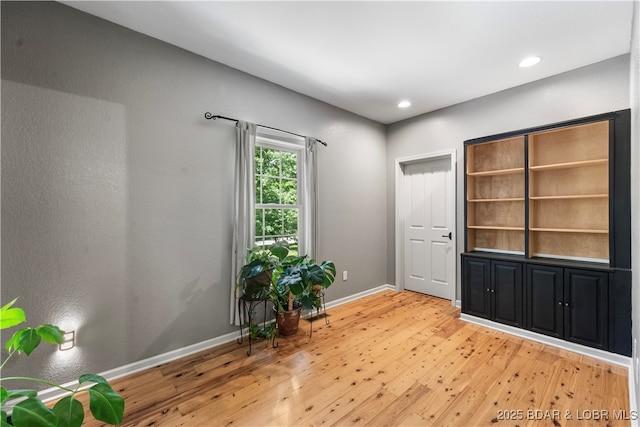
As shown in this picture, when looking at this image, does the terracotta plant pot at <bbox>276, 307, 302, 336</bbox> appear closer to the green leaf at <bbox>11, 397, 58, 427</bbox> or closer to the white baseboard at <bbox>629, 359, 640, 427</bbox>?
the green leaf at <bbox>11, 397, 58, 427</bbox>

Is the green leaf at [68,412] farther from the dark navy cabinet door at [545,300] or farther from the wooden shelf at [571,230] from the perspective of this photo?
the wooden shelf at [571,230]

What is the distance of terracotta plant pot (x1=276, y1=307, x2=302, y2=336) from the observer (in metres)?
2.91

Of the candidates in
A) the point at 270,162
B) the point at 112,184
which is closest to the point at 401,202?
the point at 270,162

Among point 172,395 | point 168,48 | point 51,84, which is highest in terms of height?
point 168,48

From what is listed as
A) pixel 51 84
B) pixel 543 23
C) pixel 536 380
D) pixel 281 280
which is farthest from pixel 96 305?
pixel 543 23

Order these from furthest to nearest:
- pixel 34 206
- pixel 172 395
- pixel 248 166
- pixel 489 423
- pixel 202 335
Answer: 1. pixel 248 166
2. pixel 202 335
3. pixel 172 395
4. pixel 34 206
5. pixel 489 423

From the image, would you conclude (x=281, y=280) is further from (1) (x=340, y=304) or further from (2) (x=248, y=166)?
(1) (x=340, y=304)

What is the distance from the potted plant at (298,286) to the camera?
271 centimetres

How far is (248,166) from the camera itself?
2.84 metres

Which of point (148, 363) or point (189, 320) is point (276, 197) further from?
point (148, 363)

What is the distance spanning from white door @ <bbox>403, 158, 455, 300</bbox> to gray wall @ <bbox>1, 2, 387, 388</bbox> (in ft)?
7.96

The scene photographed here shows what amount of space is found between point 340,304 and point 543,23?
138 inches

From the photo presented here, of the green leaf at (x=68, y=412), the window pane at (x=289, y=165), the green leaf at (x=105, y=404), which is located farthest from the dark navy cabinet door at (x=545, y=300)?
the green leaf at (x=68, y=412)

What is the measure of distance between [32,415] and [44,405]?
54 millimetres
